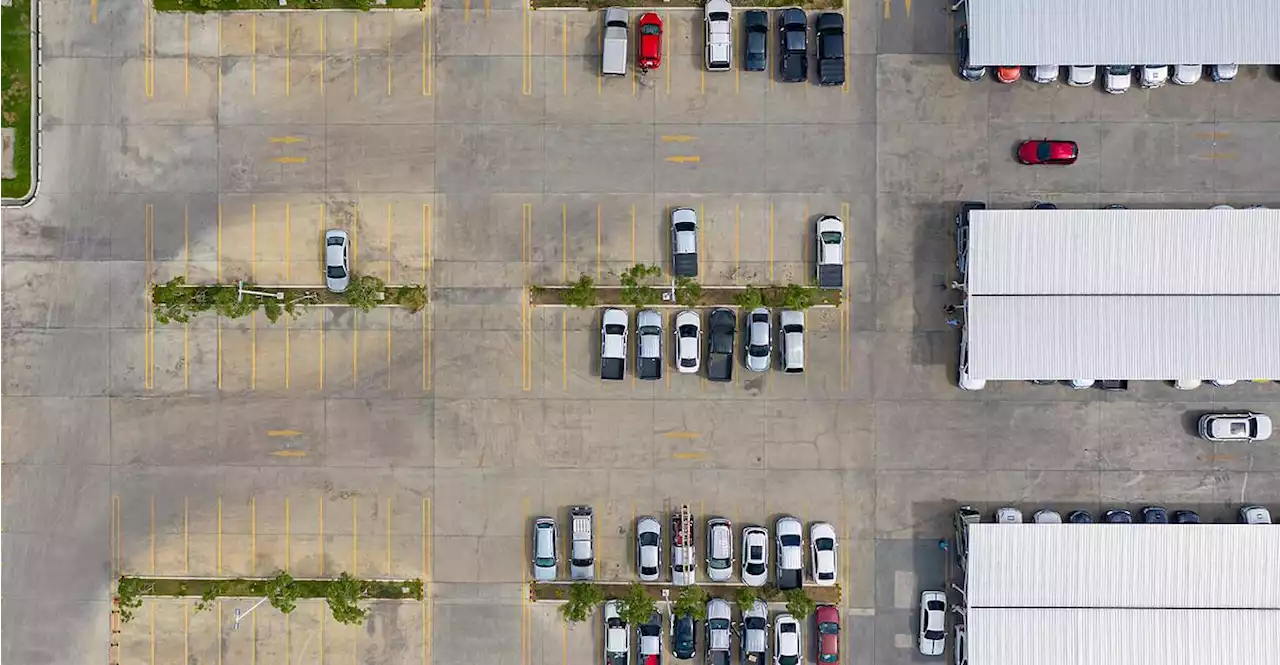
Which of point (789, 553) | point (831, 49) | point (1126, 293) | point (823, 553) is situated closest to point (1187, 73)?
point (1126, 293)

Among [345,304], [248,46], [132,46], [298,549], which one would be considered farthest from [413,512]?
[132,46]

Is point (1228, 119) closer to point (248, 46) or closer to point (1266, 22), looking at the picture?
point (1266, 22)

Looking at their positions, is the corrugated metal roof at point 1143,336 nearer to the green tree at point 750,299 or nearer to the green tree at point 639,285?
the green tree at point 750,299

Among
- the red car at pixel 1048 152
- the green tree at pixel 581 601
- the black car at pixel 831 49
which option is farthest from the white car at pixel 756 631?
the black car at pixel 831 49

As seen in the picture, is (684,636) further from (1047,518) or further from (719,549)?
(1047,518)

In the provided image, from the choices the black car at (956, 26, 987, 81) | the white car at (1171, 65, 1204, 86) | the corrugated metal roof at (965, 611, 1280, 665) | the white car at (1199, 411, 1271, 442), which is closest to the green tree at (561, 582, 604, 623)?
the corrugated metal roof at (965, 611, 1280, 665)

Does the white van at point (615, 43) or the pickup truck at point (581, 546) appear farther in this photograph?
the pickup truck at point (581, 546)
